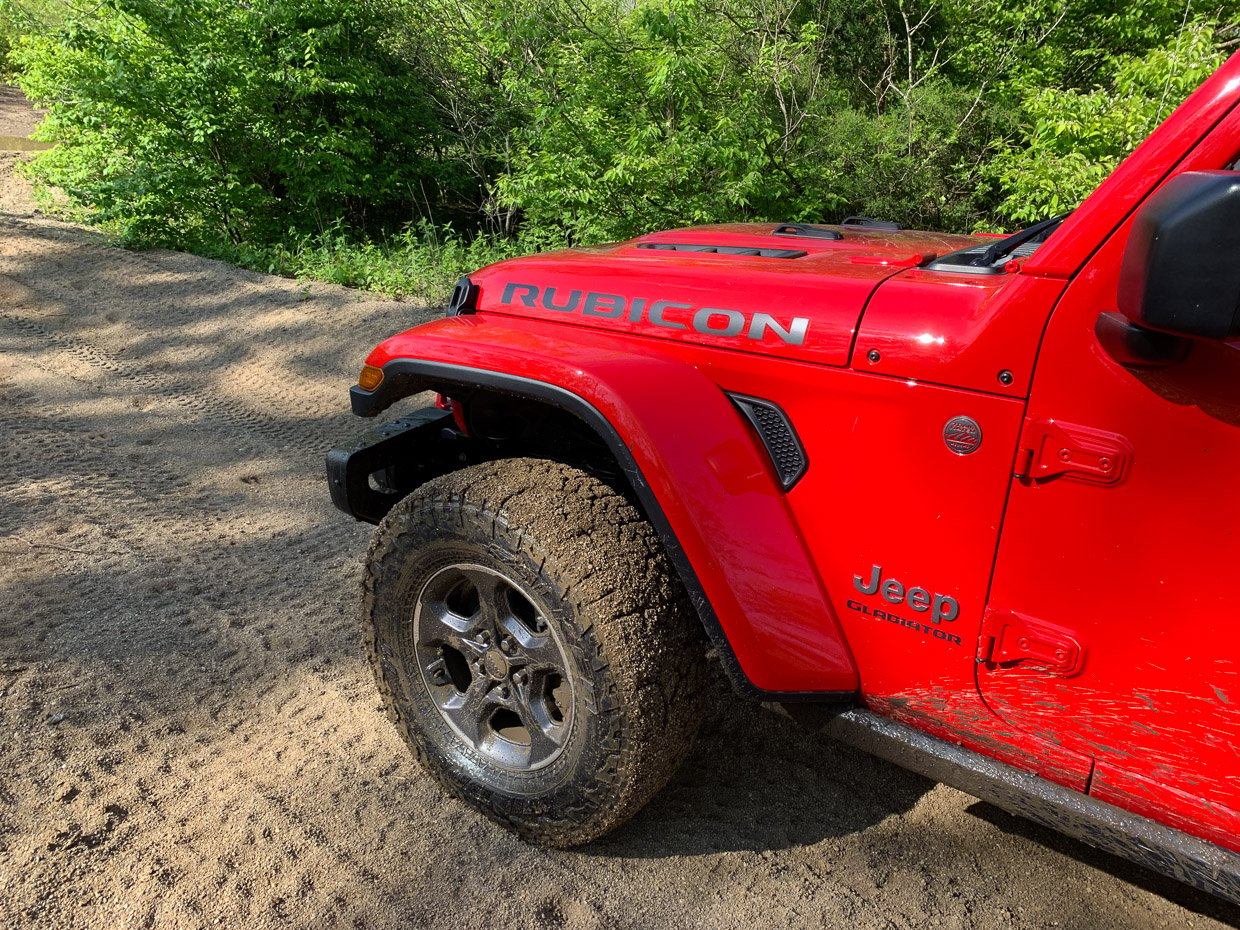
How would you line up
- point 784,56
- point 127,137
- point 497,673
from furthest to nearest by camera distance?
point 127,137 → point 784,56 → point 497,673

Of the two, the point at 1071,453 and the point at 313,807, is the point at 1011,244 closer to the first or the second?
the point at 1071,453

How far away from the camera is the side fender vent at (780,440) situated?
5.74 ft

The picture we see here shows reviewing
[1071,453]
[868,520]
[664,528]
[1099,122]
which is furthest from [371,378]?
[1099,122]

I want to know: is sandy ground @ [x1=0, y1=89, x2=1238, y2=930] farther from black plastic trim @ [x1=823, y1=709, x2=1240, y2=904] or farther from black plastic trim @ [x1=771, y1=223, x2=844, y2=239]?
black plastic trim @ [x1=771, y1=223, x2=844, y2=239]

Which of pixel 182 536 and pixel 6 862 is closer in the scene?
pixel 6 862

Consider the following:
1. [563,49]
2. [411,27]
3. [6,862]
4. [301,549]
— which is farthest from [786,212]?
[6,862]

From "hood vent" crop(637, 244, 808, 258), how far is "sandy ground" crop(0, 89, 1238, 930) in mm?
1422

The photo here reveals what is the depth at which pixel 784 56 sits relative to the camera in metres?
8.92

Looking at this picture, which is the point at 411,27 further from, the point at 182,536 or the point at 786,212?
the point at 182,536

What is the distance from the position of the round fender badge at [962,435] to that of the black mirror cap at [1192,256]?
1.14ft

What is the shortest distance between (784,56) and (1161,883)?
872 cm

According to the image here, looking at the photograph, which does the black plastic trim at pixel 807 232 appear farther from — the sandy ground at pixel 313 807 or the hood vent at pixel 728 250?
the sandy ground at pixel 313 807

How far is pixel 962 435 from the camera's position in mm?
1514

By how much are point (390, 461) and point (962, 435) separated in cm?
169
